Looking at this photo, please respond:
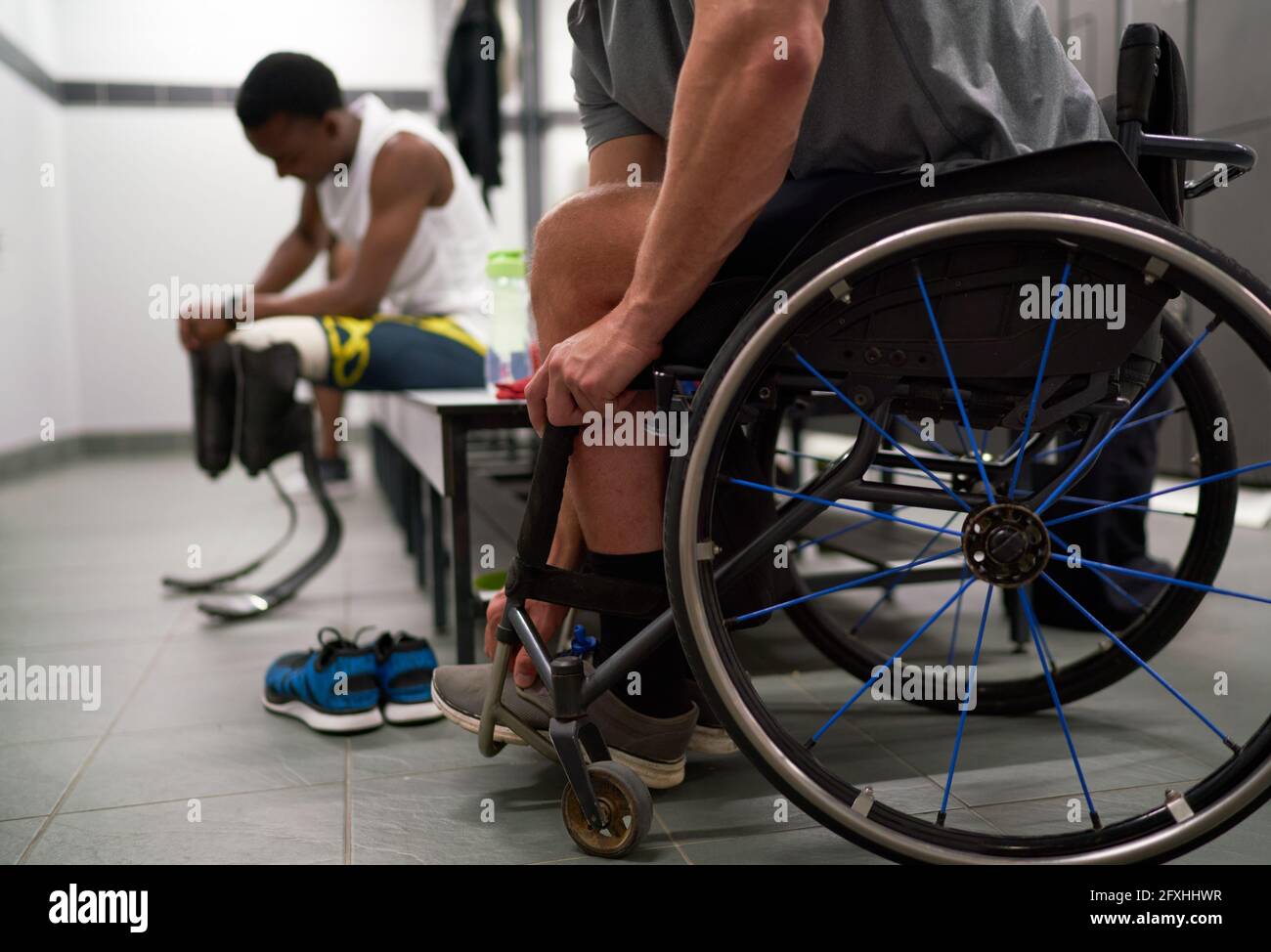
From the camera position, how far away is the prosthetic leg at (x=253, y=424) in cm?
189

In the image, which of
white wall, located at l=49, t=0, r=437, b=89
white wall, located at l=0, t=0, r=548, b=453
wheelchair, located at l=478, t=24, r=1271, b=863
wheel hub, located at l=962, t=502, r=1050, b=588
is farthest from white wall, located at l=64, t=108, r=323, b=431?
wheel hub, located at l=962, t=502, r=1050, b=588

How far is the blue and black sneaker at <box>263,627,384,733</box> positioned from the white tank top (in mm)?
1143

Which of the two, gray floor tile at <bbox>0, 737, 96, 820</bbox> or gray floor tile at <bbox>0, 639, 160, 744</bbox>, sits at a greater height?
gray floor tile at <bbox>0, 737, 96, 820</bbox>

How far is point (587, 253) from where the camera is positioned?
0.92 m

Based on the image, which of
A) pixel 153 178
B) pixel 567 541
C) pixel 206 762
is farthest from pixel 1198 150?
pixel 153 178

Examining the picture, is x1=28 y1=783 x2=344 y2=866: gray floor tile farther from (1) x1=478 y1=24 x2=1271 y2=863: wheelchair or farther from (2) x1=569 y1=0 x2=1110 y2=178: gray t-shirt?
(2) x1=569 y1=0 x2=1110 y2=178: gray t-shirt

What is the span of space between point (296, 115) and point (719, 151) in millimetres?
1786

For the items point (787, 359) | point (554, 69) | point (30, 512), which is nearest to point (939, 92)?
point (787, 359)

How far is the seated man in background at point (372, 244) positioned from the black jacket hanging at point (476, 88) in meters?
0.97

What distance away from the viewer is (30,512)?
11.6 feet

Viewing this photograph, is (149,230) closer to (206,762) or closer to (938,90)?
(206,762)

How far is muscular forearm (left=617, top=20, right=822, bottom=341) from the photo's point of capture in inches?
28.2

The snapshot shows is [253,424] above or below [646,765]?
above
